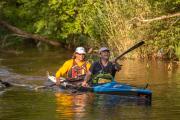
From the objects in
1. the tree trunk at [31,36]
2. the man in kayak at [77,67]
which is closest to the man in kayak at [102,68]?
the man in kayak at [77,67]

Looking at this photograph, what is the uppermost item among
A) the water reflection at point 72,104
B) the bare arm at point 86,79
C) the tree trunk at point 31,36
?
the tree trunk at point 31,36

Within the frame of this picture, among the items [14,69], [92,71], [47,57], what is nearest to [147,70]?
[14,69]

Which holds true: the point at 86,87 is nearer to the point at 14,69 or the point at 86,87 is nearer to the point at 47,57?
the point at 14,69

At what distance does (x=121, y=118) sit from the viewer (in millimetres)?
13250

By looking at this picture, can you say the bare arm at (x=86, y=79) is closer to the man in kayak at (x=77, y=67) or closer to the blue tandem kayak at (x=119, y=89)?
the blue tandem kayak at (x=119, y=89)

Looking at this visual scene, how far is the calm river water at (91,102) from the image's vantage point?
13719mm

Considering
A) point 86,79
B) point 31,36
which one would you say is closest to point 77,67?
point 86,79

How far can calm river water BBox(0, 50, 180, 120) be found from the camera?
45.0 ft

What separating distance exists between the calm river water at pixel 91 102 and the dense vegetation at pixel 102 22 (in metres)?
2.00

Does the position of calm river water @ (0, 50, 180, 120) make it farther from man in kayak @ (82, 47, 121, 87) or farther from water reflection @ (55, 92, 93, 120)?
man in kayak @ (82, 47, 121, 87)

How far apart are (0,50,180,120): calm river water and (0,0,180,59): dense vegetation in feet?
6.55

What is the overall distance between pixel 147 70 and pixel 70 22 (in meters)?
13.1

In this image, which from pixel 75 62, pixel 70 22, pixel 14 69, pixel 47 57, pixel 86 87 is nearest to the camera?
pixel 86 87

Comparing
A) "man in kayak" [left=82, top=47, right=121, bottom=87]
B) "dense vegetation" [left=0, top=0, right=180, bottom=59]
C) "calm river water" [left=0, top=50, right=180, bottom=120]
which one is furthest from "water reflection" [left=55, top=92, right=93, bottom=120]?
"dense vegetation" [left=0, top=0, right=180, bottom=59]
